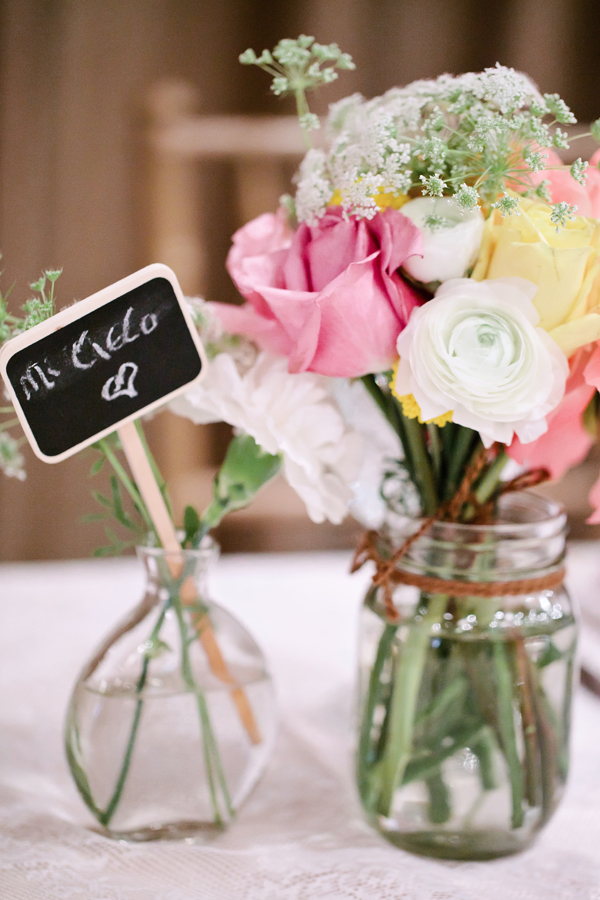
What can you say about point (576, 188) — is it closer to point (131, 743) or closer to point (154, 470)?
point (154, 470)

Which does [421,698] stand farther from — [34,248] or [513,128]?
[34,248]

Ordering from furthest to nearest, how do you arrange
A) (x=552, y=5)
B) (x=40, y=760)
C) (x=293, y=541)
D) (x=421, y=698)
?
(x=293, y=541) < (x=552, y=5) < (x=40, y=760) < (x=421, y=698)

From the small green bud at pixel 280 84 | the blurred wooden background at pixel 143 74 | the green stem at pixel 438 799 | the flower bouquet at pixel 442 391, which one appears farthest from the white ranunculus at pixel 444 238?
the blurred wooden background at pixel 143 74

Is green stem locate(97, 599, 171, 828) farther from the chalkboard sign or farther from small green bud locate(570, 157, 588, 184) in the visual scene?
small green bud locate(570, 157, 588, 184)

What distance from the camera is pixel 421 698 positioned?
1.70 feet

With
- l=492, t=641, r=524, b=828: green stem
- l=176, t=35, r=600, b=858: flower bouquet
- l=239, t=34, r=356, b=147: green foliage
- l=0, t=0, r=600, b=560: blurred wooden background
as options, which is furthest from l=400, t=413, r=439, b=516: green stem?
l=0, t=0, r=600, b=560: blurred wooden background

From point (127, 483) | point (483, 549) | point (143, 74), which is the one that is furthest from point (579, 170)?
point (143, 74)

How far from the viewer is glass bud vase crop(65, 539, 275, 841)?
53 cm

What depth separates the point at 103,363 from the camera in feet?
1.53

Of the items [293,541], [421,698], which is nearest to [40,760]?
[421,698]

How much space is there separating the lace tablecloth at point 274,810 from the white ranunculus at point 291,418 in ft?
0.79

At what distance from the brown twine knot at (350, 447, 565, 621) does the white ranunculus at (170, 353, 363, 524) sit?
55mm

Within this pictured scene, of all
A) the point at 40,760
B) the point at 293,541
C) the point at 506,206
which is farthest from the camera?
the point at 293,541

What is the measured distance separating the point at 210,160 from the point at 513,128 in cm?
143
